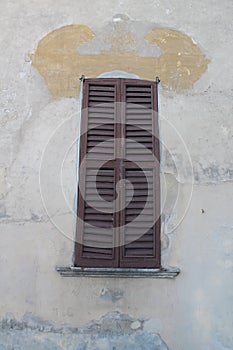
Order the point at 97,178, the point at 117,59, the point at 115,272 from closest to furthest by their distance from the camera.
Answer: the point at 115,272 → the point at 97,178 → the point at 117,59

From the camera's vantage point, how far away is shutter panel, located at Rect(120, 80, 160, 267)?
4.90 metres

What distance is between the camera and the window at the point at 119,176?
489cm

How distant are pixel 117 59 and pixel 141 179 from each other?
1479mm

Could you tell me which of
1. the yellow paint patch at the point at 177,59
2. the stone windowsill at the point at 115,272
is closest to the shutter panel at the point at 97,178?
the stone windowsill at the point at 115,272

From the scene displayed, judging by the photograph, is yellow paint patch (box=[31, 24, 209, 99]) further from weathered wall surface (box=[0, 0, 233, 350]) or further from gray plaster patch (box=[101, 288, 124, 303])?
gray plaster patch (box=[101, 288, 124, 303])

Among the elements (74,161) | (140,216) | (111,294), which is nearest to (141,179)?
(140,216)

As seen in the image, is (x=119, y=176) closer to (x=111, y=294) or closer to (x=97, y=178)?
(x=97, y=178)

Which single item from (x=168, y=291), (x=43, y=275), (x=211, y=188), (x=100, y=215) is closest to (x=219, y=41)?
(x=211, y=188)

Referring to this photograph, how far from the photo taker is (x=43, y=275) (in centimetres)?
479

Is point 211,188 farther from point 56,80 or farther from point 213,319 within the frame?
point 56,80

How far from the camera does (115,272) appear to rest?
472 centimetres

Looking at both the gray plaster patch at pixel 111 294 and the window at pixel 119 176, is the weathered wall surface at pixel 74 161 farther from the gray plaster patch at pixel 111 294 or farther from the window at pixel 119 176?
the window at pixel 119 176

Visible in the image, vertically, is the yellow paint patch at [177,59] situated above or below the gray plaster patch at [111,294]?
above

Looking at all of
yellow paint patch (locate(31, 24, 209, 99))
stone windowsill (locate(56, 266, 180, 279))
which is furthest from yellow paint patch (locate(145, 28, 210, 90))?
stone windowsill (locate(56, 266, 180, 279))
